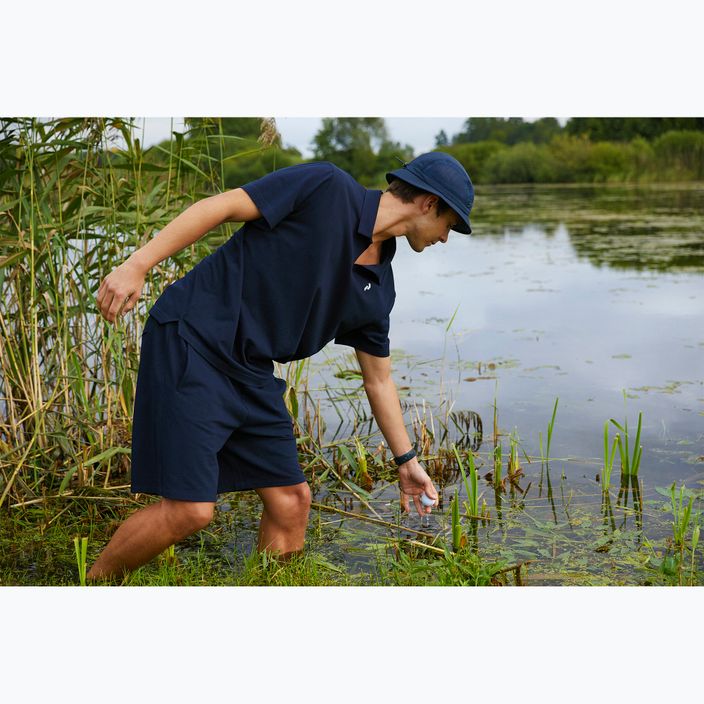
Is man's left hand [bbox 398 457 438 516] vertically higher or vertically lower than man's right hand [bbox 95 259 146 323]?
lower

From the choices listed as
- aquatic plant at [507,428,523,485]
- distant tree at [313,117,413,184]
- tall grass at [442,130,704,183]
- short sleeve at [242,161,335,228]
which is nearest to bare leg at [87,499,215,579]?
short sleeve at [242,161,335,228]

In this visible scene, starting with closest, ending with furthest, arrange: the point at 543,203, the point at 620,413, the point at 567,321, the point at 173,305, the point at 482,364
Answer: the point at 173,305 < the point at 620,413 < the point at 482,364 < the point at 567,321 < the point at 543,203

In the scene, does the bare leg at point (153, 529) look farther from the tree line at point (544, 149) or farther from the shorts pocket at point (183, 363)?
the tree line at point (544, 149)

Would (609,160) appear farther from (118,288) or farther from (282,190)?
(118,288)

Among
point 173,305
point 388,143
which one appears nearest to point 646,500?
point 173,305

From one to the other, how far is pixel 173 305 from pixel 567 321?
5.17 metres

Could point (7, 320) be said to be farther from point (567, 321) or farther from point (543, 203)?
point (543, 203)

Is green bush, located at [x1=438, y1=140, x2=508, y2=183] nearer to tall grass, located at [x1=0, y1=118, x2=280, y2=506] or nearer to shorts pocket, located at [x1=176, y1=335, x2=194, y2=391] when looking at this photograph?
tall grass, located at [x1=0, y1=118, x2=280, y2=506]

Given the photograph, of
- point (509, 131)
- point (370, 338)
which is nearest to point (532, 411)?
point (370, 338)

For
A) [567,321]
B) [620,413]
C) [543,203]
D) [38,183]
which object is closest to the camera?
[38,183]

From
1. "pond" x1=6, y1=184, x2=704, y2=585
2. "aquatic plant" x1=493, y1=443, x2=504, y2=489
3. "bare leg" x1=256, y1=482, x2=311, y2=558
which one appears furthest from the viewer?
"aquatic plant" x1=493, y1=443, x2=504, y2=489

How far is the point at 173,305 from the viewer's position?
245cm

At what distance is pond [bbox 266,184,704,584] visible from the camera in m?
3.47

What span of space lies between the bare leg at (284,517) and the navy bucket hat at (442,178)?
92cm
